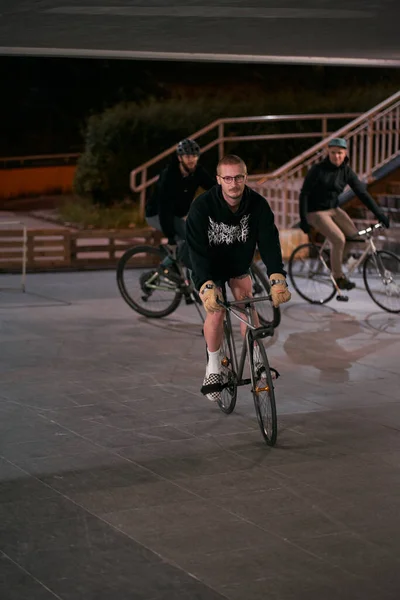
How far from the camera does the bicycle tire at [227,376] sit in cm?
832

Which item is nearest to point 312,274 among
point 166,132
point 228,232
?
point 228,232

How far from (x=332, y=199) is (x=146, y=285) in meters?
Answer: 2.42

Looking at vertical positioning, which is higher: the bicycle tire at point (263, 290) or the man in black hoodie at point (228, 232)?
the man in black hoodie at point (228, 232)

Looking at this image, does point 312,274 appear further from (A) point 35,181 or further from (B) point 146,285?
(A) point 35,181

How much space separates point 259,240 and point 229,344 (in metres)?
0.82

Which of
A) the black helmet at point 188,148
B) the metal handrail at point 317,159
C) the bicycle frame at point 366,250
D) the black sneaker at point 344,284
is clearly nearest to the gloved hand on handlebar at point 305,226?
the bicycle frame at point 366,250

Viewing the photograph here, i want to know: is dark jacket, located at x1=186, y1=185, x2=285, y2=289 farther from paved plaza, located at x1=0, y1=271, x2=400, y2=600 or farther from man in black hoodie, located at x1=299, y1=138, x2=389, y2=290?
man in black hoodie, located at x1=299, y1=138, x2=389, y2=290

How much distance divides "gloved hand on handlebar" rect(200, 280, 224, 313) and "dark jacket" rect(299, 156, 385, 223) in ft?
19.3

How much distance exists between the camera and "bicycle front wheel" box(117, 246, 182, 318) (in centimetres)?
1274

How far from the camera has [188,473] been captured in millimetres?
7098

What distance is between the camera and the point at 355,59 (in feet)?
44.3

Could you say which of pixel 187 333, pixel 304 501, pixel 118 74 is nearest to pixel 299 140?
pixel 118 74

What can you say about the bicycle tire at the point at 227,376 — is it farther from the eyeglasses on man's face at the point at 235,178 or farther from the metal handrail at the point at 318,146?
the metal handrail at the point at 318,146

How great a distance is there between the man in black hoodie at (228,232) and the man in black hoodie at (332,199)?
5490 mm
